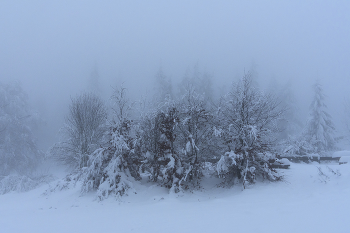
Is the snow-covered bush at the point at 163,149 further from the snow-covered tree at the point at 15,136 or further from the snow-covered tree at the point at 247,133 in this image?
the snow-covered tree at the point at 15,136

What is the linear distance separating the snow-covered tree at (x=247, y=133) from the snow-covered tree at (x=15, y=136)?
22710mm

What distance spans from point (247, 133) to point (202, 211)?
5876 millimetres

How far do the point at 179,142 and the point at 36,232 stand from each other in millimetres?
8032

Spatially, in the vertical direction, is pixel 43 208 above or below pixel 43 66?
below

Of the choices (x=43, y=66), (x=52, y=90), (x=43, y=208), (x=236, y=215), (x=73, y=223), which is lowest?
(x=43, y=208)

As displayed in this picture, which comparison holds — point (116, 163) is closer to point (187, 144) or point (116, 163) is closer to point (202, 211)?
point (187, 144)

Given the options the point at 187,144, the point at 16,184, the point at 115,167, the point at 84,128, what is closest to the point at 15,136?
the point at 16,184

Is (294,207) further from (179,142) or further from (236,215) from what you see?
(179,142)

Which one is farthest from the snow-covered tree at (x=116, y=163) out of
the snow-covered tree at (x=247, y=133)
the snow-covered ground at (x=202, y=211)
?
the snow-covered tree at (x=247, y=133)

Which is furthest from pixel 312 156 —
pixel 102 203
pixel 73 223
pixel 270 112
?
pixel 73 223

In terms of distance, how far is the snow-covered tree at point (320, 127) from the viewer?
25.5m

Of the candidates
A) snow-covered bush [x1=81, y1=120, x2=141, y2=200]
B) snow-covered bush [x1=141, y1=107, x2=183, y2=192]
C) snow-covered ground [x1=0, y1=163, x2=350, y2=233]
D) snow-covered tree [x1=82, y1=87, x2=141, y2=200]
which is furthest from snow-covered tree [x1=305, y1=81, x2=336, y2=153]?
snow-covered bush [x1=81, y1=120, x2=141, y2=200]

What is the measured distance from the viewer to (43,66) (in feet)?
347

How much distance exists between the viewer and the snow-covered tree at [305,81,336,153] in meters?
25.5
